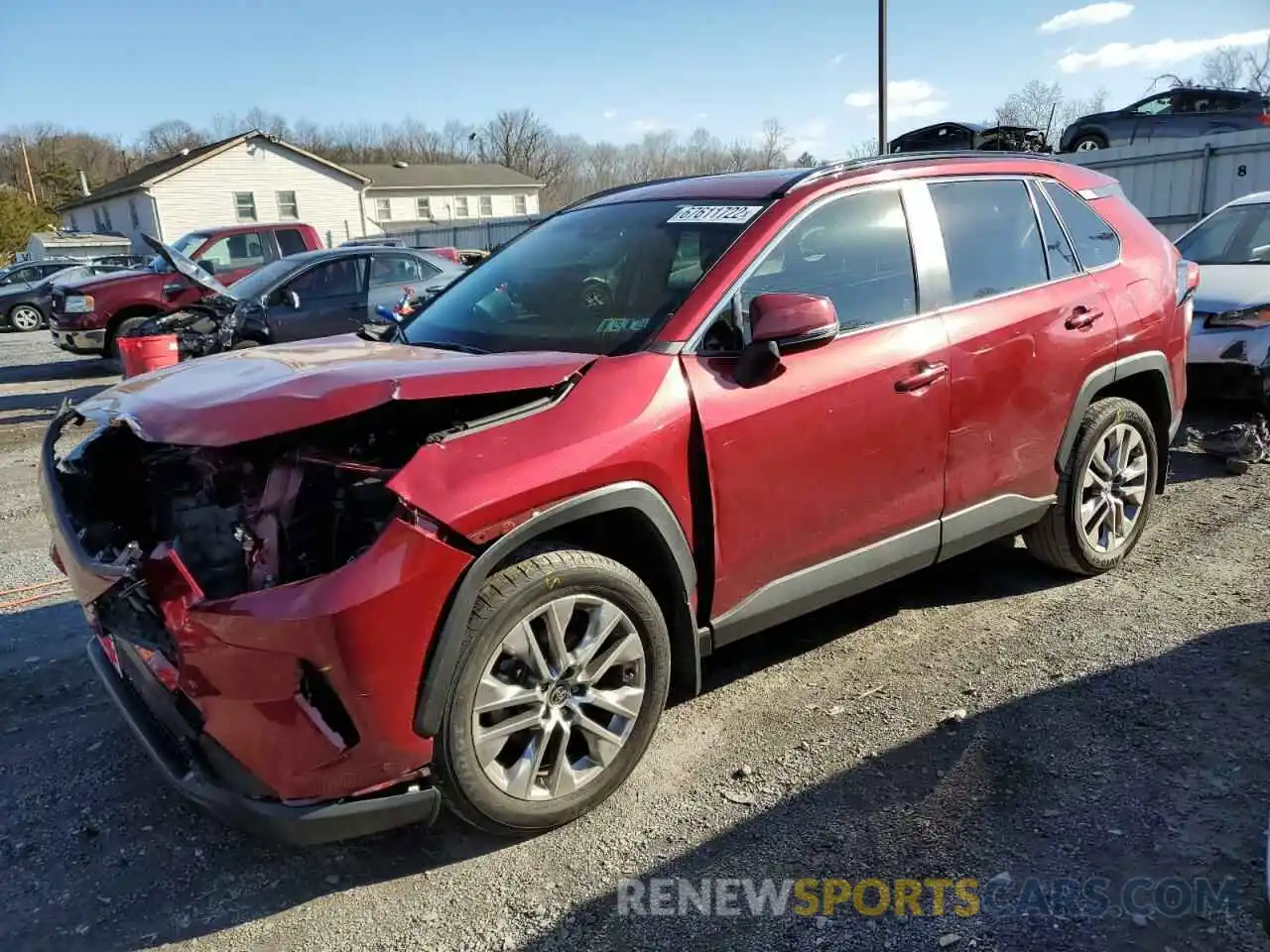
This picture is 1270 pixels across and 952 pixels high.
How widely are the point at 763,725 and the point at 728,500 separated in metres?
0.91

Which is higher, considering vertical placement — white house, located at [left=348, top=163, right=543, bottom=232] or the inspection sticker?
white house, located at [left=348, top=163, right=543, bottom=232]

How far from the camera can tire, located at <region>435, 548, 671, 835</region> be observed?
8.18ft

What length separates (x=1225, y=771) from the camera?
291cm

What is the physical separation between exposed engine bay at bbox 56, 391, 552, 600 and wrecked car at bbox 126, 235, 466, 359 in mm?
6801

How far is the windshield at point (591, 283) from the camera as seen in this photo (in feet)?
10.5

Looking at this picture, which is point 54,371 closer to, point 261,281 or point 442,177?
point 261,281

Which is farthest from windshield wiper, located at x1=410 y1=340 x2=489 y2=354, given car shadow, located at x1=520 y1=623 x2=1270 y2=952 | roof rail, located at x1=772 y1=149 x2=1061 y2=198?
car shadow, located at x1=520 y1=623 x2=1270 y2=952

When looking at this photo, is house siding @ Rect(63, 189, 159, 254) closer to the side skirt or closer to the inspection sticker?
the inspection sticker

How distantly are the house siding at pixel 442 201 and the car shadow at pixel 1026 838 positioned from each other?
175ft

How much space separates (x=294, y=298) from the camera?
9.80 meters

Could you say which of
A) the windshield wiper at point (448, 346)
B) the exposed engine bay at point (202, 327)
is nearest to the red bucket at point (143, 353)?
the exposed engine bay at point (202, 327)

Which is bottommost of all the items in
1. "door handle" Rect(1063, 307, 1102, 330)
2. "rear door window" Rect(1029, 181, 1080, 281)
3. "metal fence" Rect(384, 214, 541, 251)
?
"door handle" Rect(1063, 307, 1102, 330)

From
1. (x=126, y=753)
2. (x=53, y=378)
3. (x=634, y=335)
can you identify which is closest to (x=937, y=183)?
(x=634, y=335)

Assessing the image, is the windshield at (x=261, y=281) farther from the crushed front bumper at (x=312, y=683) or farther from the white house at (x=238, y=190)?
the white house at (x=238, y=190)
